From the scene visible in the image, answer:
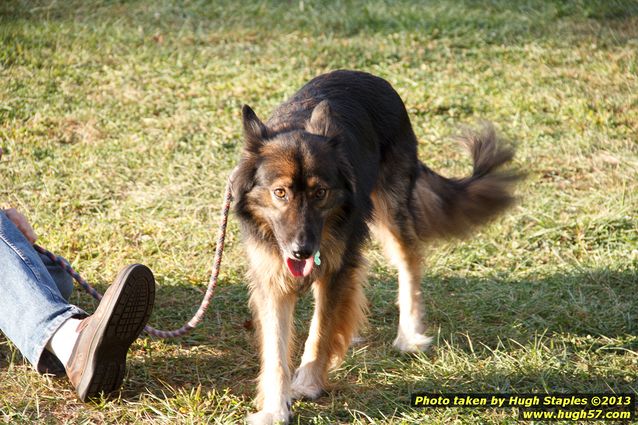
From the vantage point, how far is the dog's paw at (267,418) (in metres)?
3.62

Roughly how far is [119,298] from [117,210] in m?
2.96

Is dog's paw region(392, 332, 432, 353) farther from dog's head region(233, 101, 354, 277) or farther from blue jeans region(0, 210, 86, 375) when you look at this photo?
blue jeans region(0, 210, 86, 375)

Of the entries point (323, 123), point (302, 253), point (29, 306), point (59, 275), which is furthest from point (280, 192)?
point (59, 275)

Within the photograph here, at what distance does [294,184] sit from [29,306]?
1444mm

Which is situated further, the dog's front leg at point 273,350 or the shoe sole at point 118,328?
the dog's front leg at point 273,350

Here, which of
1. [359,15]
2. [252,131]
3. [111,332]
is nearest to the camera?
[111,332]

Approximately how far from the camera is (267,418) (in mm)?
3633

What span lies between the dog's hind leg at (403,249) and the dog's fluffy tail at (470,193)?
0.17 m

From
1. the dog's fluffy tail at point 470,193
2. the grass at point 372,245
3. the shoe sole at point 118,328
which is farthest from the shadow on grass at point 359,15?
the shoe sole at point 118,328

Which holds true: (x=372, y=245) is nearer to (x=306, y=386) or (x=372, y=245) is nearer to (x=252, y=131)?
(x=306, y=386)

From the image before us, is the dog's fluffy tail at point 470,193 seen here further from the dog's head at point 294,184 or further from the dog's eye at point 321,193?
the dog's eye at point 321,193

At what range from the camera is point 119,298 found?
11.3 ft

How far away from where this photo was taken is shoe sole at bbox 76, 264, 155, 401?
136 inches

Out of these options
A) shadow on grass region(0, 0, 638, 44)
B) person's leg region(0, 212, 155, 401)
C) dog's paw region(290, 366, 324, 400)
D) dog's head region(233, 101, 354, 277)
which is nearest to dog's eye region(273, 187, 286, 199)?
dog's head region(233, 101, 354, 277)
